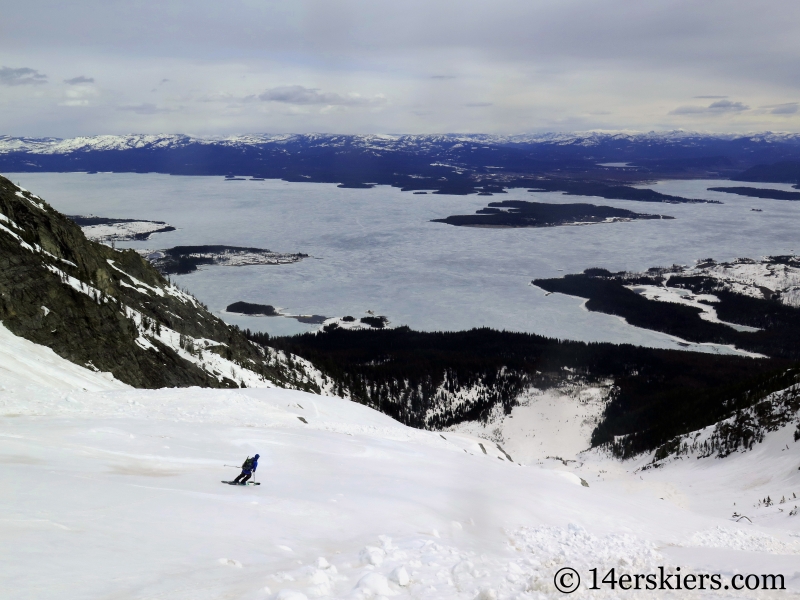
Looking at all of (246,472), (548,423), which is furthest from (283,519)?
(548,423)

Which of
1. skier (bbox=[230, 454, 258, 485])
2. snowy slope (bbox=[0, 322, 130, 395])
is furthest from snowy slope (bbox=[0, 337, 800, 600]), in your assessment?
skier (bbox=[230, 454, 258, 485])

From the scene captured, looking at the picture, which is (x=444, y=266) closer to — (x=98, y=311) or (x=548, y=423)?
(x=548, y=423)

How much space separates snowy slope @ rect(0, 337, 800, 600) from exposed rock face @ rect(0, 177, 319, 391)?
6.94 m

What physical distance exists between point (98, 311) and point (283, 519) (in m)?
23.7

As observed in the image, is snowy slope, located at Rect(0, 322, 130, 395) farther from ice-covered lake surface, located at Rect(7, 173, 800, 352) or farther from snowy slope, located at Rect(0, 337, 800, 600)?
ice-covered lake surface, located at Rect(7, 173, 800, 352)

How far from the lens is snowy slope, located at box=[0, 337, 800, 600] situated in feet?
24.2

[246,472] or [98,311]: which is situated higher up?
[98,311]

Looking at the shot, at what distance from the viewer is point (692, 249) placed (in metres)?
160

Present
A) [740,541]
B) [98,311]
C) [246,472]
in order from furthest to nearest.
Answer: [98,311]
[740,541]
[246,472]

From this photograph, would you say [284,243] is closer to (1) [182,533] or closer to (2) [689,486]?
(2) [689,486]

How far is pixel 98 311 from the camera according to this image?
29.5m

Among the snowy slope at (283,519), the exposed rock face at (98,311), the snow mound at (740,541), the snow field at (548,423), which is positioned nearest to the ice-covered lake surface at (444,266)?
the snow field at (548,423)

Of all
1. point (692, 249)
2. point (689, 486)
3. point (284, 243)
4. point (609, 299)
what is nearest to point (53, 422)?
point (689, 486)

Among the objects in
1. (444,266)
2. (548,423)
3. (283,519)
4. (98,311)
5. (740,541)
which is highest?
(98,311)
